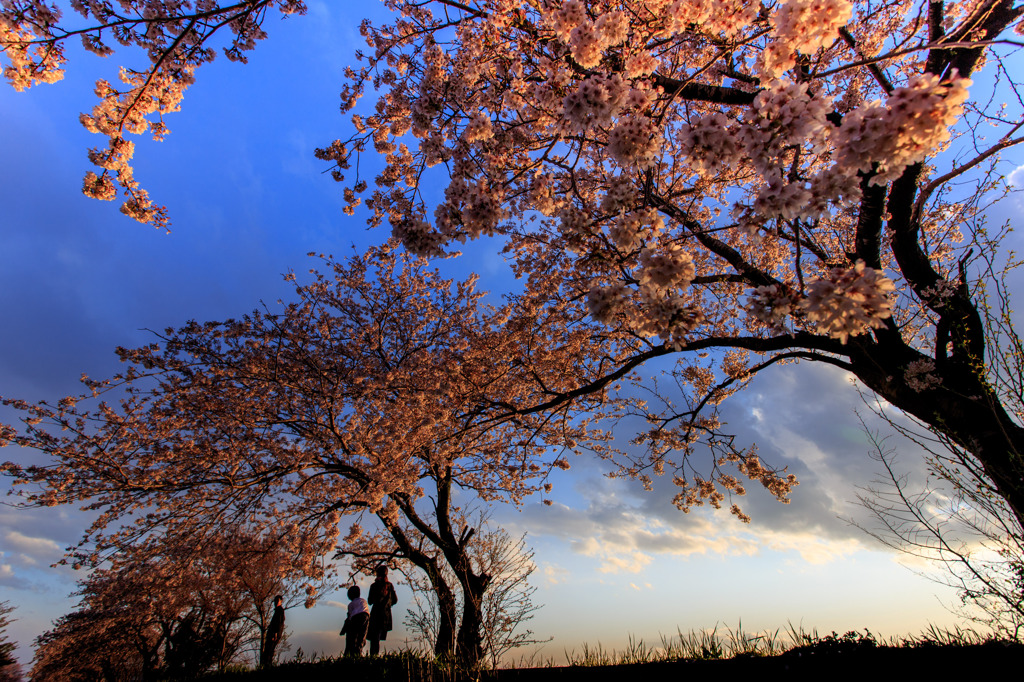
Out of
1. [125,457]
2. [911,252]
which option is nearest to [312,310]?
[125,457]

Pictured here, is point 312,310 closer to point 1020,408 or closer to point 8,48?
point 8,48

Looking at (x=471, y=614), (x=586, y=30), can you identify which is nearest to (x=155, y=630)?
(x=471, y=614)

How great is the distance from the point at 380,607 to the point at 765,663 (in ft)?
23.6

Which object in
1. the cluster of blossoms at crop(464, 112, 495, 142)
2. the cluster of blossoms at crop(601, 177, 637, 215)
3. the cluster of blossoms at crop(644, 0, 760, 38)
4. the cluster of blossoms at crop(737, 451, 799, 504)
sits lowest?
the cluster of blossoms at crop(737, 451, 799, 504)

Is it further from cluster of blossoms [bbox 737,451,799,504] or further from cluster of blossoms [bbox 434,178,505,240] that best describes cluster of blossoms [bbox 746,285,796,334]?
cluster of blossoms [bbox 737,451,799,504]

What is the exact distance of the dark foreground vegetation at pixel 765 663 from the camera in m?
3.24

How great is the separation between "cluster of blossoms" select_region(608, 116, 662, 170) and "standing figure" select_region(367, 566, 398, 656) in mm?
8985

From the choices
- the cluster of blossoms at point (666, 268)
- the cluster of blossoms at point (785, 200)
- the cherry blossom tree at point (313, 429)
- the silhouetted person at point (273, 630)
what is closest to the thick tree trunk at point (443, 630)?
the cherry blossom tree at point (313, 429)

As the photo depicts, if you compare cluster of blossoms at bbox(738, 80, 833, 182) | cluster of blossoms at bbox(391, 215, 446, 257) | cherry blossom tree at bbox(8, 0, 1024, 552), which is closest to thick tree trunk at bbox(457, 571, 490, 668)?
cherry blossom tree at bbox(8, 0, 1024, 552)

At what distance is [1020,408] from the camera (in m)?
3.95

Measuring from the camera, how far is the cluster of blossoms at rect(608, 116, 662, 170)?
2898 millimetres

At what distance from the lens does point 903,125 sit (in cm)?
213

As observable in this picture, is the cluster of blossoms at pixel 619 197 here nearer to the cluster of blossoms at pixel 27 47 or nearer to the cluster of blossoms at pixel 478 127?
the cluster of blossoms at pixel 478 127

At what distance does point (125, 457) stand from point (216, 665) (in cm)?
1208
